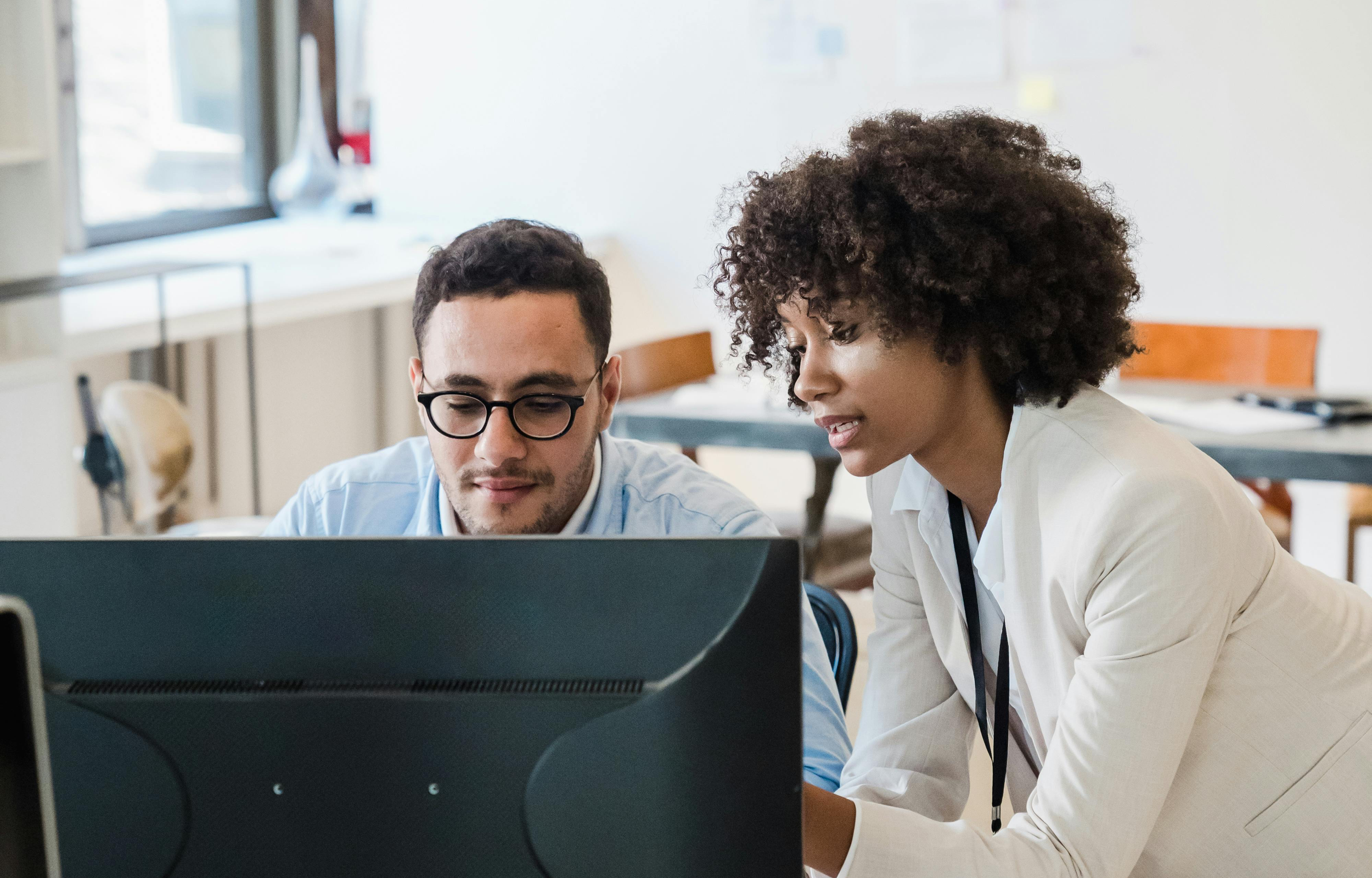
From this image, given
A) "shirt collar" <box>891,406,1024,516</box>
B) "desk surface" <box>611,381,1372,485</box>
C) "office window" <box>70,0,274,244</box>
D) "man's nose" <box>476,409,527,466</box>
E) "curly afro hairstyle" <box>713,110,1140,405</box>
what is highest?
"office window" <box>70,0,274,244</box>

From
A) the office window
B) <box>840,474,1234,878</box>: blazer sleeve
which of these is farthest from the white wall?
<box>840,474,1234,878</box>: blazer sleeve

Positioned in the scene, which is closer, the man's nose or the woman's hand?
the woman's hand

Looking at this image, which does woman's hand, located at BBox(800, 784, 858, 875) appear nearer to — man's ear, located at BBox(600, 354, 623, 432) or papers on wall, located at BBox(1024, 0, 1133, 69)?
man's ear, located at BBox(600, 354, 623, 432)

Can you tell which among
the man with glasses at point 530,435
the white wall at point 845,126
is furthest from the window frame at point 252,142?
the man with glasses at point 530,435

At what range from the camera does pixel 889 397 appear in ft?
3.58

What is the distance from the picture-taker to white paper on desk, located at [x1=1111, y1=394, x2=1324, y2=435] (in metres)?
2.68

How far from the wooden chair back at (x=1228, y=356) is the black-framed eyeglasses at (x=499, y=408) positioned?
228 cm

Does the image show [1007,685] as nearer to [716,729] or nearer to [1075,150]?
[716,729]

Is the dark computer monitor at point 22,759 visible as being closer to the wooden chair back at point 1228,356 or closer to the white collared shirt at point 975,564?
the white collared shirt at point 975,564

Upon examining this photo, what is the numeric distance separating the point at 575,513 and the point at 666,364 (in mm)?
1979

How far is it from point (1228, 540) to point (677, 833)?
52 centimetres

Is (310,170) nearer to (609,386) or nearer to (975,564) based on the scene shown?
(609,386)

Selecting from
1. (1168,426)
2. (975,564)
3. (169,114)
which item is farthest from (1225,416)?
(169,114)

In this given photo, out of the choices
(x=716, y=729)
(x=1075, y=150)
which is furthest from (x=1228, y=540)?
(x=1075, y=150)
